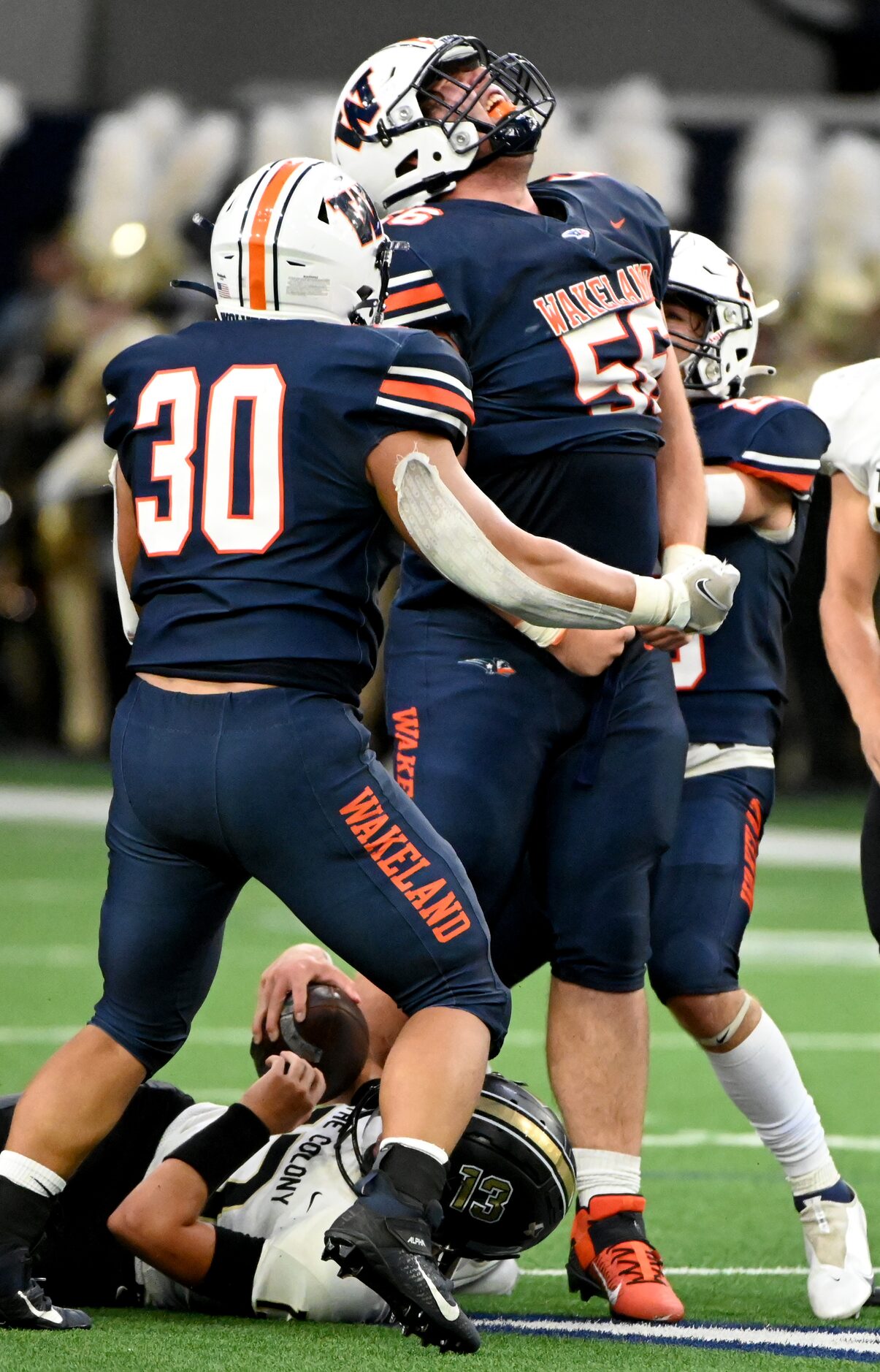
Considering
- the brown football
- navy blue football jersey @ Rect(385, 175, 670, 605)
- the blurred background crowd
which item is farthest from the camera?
the blurred background crowd

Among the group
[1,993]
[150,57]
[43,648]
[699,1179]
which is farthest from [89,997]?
[150,57]

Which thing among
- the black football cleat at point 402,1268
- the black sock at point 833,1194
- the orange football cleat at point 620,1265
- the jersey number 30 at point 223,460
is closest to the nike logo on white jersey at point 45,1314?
the black football cleat at point 402,1268

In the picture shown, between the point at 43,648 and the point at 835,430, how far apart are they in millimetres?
11287

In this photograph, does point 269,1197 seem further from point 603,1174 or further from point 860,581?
point 860,581

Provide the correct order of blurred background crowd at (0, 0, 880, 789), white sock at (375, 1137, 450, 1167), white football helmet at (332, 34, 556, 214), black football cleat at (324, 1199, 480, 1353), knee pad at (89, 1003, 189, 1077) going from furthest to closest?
1. blurred background crowd at (0, 0, 880, 789)
2. white football helmet at (332, 34, 556, 214)
3. knee pad at (89, 1003, 189, 1077)
4. white sock at (375, 1137, 450, 1167)
5. black football cleat at (324, 1199, 480, 1353)

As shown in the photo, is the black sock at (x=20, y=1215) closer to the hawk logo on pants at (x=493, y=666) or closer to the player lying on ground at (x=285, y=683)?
the player lying on ground at (x=285, y=683)

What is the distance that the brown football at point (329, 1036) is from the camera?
11.9ft

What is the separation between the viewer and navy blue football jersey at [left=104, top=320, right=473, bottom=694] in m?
3.23

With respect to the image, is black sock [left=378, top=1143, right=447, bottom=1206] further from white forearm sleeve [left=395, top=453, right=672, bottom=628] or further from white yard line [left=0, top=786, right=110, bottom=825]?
white yard line [left=0, top=786, right=110, bottom=825]

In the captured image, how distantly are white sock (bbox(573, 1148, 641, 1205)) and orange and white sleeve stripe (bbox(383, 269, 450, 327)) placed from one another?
1419mm

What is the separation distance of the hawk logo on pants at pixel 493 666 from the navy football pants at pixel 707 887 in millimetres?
529

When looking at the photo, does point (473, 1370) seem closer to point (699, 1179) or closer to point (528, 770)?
point (528, 770)

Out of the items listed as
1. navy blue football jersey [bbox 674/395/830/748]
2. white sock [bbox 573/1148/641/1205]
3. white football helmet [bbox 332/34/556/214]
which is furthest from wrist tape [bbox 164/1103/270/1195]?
white football helmet [bbox 332/34/556/214]

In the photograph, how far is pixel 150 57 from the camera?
17.6 m
